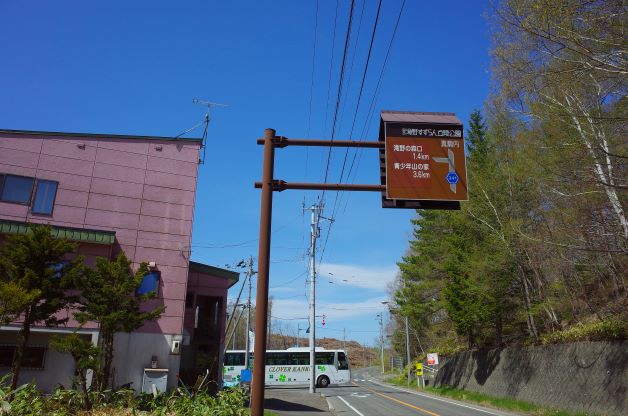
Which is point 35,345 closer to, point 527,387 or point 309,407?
point 309,407

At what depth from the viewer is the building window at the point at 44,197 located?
1895 centimetres

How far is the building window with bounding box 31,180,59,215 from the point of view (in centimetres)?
1895

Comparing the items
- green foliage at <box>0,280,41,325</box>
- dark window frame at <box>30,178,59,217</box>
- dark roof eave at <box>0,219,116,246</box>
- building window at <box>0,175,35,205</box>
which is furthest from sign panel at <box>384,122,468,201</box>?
building window at <box>0,175,35,205</box>

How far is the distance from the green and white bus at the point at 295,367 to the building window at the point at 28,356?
27454 mm

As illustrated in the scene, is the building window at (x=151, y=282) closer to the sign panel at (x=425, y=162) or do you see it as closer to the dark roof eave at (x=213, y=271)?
the dark roof eave at (x=213, y=271)

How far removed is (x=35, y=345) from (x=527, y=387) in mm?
22385

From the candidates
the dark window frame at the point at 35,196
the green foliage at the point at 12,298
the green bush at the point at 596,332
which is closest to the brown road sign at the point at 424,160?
the green foliage at the point at 12,298

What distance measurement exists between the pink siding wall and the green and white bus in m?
26.2

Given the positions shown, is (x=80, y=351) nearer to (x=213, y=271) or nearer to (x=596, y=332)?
(x=213, y=271)

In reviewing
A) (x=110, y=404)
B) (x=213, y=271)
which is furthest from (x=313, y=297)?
(x=110, y=404)

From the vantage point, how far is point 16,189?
61.9 feet

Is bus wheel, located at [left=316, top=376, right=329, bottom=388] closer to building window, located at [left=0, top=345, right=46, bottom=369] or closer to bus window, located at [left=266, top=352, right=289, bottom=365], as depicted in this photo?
bus window, located at [left=266, top=352, right=289, bottom=365]

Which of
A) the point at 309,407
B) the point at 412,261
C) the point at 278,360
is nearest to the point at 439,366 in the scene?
the point at 412,261

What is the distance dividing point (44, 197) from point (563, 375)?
2328 centimetres
